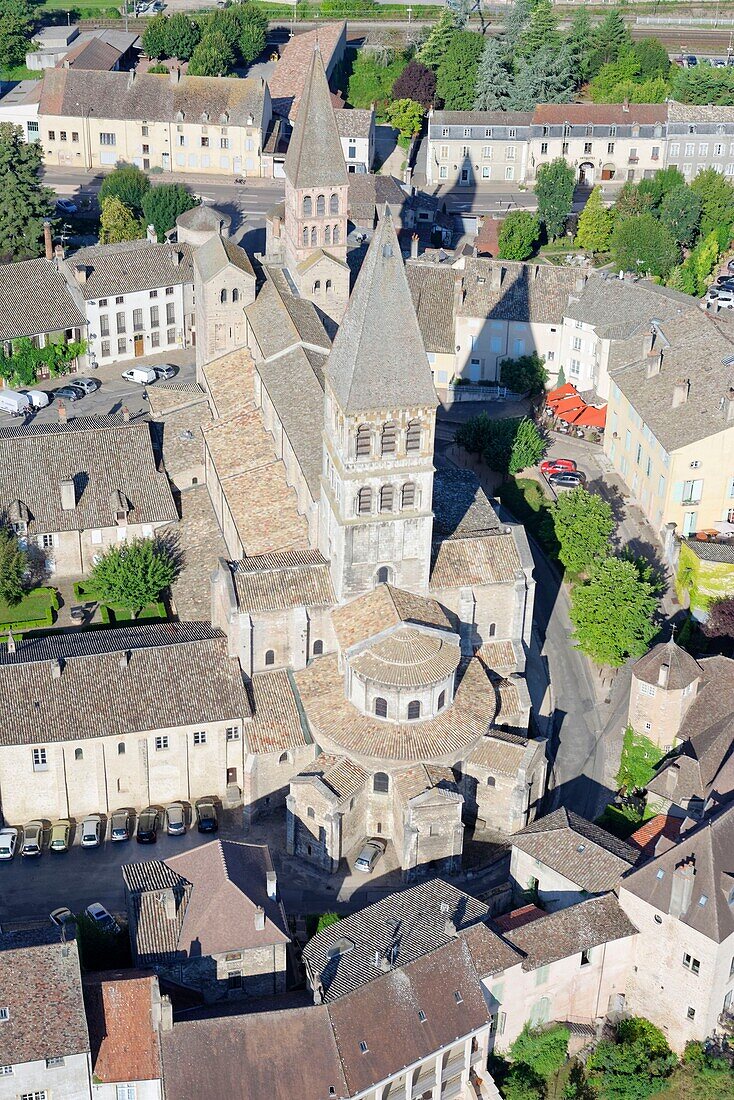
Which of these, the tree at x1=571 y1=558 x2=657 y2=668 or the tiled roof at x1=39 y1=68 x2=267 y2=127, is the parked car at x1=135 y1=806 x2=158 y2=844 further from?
the tiled roof at x1=39 y1=68 x2=267 y2=127

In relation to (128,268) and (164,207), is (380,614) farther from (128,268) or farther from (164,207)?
(164,207)

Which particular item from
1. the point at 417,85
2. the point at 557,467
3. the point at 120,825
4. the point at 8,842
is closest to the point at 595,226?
the point at 557,467

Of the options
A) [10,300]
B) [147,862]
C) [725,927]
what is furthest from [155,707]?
[10,300]

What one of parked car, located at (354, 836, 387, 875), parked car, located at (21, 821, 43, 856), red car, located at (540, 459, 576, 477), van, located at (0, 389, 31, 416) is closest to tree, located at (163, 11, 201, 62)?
van, located at (0, 389, 31, 416)

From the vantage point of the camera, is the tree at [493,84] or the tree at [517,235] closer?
the tree at [517,235]

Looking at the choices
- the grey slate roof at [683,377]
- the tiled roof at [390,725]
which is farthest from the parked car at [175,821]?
the grey slate roof at [683,377]

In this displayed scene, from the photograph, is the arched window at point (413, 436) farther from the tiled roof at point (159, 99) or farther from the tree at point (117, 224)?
the tiled roof at point (159, 99)
